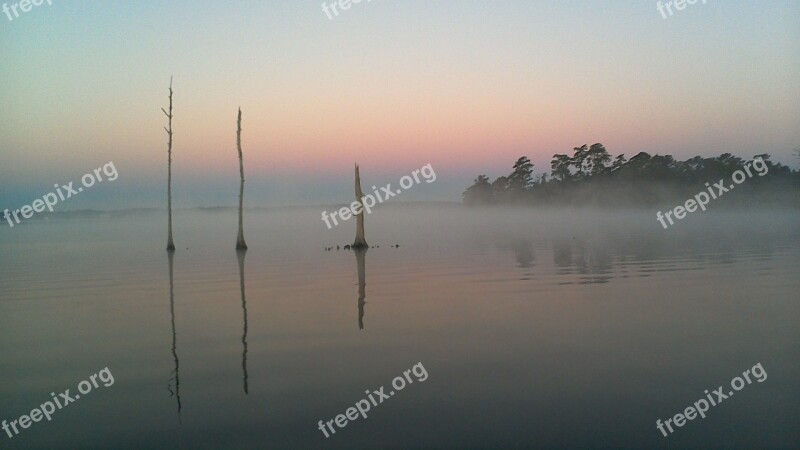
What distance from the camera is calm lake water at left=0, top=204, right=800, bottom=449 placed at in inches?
263

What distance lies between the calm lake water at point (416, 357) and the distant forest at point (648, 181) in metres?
86.3

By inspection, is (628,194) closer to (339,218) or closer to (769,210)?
(769,210)

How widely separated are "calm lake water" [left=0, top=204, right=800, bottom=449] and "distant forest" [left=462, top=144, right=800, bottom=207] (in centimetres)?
8628

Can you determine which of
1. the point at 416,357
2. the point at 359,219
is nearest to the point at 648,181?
the point at 359,219

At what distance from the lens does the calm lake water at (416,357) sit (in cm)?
668

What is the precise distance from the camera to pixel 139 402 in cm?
789

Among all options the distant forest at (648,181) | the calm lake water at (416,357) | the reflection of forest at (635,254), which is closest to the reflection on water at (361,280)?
the calm lake water at (416,357)

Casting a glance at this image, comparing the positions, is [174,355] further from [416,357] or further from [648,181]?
[648,181]

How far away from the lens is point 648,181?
104 metres

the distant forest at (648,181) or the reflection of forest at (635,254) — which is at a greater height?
the distant forest at (648,181)

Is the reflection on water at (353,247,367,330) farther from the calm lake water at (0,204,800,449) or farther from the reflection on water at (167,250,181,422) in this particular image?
the reflection on water at (167,250,181,422)

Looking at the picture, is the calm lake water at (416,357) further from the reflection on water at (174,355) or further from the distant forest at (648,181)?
the distant forest at (648,181)

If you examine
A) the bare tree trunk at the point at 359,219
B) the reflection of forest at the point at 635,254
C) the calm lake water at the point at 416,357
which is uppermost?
the bare tree trunk at the point at 359,219

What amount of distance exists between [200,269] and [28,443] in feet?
63.8
